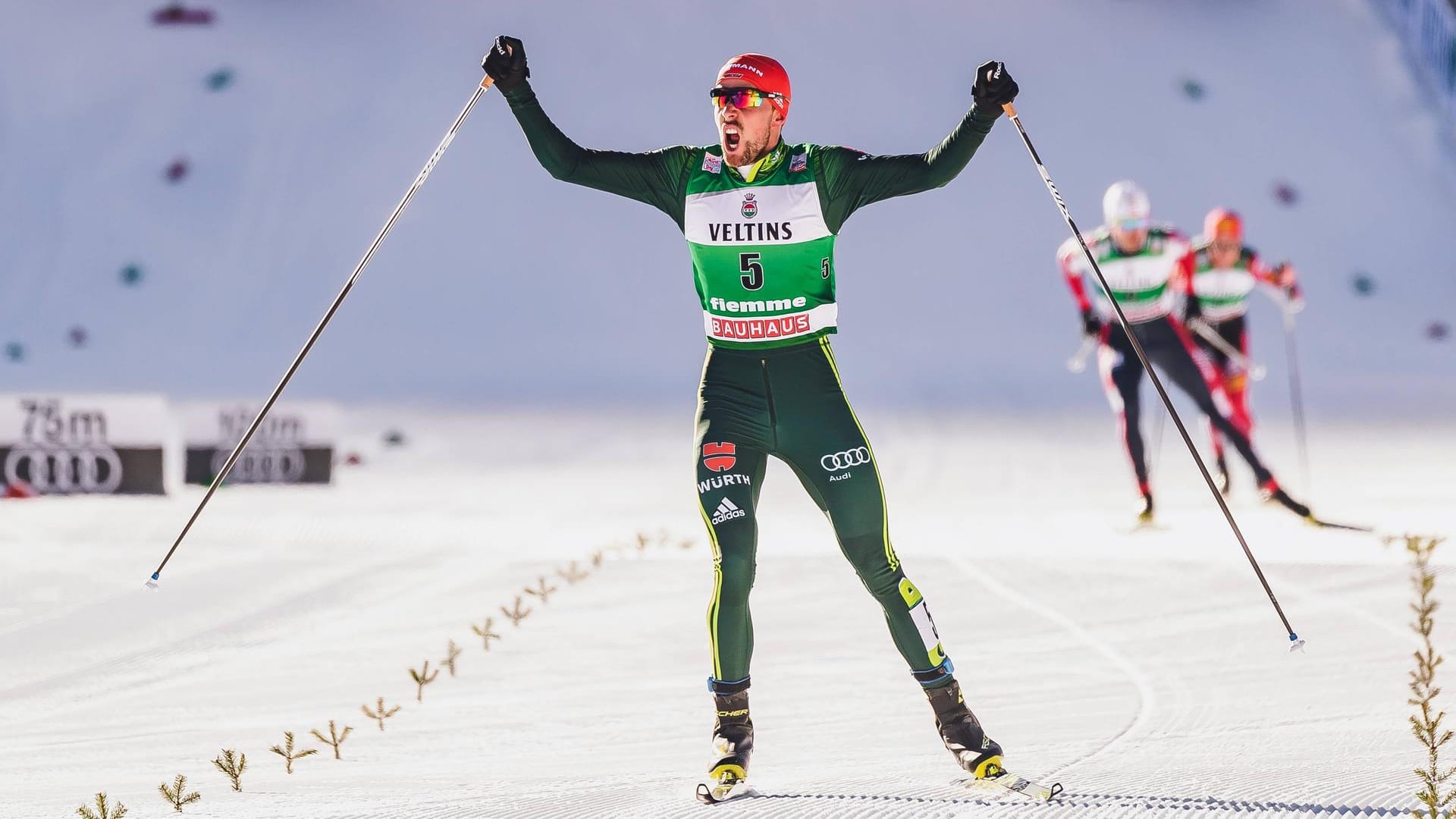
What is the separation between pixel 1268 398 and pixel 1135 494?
21.4 ft

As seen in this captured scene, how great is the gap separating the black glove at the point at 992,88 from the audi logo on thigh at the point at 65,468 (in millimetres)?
7557

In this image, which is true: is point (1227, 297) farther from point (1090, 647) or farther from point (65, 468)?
point (65, 468)

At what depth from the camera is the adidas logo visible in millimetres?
4039

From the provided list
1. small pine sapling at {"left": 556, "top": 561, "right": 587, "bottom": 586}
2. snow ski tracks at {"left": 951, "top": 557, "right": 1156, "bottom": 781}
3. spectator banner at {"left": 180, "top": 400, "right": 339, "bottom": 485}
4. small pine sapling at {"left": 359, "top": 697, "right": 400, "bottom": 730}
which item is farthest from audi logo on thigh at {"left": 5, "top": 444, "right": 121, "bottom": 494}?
small pine sapling at {"left": 359, "top": 697, "right": 400, "bottom": 730}

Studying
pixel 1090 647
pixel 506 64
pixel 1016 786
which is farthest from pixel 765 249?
pixel 1090 647

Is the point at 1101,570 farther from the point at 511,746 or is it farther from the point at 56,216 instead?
the point at 56,216

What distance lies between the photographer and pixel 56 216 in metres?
22.1

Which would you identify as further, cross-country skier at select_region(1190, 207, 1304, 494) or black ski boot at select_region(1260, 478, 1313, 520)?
cross-country skier at select_region(1190, 207, 1304, 494)

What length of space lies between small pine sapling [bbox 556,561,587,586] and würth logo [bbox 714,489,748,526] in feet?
11.8

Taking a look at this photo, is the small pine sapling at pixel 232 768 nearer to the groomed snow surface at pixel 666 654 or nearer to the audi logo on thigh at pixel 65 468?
the groomed snow surface at pixel 666 654

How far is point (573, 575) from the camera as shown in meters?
7.75

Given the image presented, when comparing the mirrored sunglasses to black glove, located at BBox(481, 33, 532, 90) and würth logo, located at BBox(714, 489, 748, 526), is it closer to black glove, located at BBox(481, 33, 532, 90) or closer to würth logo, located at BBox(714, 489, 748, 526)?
black glove, located at BBox(481, 33, 532, 90)

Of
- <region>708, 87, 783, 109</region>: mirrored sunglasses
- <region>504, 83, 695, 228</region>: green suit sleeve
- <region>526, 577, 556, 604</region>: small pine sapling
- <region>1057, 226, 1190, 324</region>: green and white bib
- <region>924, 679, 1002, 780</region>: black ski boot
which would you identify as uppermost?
<region>1057, 226, 1190, 324</region>: green and white bib

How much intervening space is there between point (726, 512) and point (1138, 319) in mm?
6385
